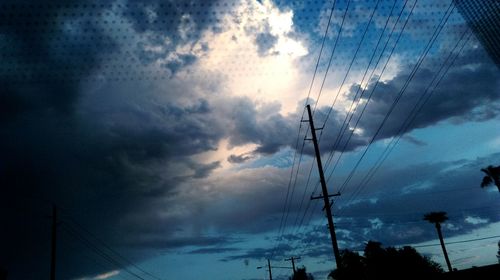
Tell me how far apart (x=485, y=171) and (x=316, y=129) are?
36235 millimetres

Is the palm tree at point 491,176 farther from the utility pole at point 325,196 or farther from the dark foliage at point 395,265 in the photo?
the utility pole at point 325,196

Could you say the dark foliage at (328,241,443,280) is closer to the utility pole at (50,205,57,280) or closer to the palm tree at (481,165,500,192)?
the palm tree at (481,165,500,192)

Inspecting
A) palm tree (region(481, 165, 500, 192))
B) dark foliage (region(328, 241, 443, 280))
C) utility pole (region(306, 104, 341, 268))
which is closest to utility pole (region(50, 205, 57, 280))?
utility pole (region(306, 104, 341, 268))

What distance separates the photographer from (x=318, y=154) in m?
26.4

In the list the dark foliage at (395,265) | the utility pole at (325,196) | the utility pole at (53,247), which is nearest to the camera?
the utility pole at (325,196)

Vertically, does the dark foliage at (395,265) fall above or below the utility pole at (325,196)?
below

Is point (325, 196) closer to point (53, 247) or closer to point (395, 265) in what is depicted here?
point (53, 247)

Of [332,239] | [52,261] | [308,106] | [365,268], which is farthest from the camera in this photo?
[365,268]

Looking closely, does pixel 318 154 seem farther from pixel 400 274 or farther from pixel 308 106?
pixel 400 274

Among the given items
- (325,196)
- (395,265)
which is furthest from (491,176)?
(325,196)

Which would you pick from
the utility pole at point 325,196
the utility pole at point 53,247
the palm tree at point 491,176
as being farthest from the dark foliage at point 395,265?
the utility pole at point 53,247

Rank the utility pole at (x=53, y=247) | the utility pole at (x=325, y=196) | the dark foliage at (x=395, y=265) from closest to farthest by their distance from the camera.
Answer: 1. the utility pole at (x=325, y=196)
2. the utility pole at (x=53, y=247)
3. the dark foliage at (x=395, y=265)

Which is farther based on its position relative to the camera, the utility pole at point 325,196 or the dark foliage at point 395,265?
the dark foliage at point 395,265

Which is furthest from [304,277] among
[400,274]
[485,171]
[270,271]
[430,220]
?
[485,171]
